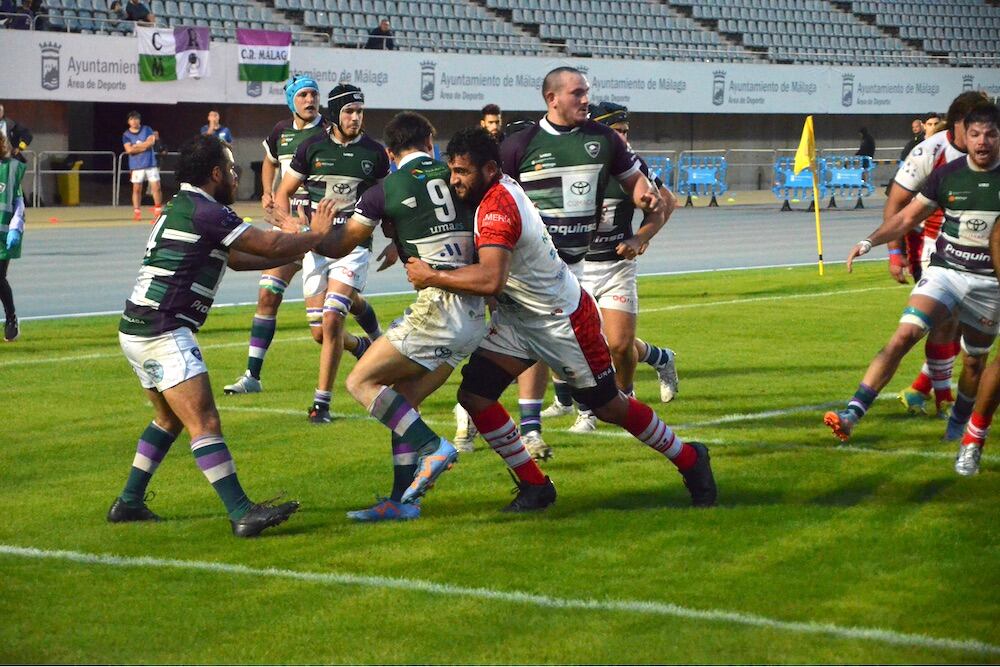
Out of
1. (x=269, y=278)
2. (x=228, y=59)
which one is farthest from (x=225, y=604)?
(x=228, y=59)

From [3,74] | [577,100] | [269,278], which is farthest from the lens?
[3,74]

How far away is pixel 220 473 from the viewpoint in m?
7.45

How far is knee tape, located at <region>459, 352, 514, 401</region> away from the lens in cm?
791

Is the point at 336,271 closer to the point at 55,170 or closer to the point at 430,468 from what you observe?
the point at 430,468

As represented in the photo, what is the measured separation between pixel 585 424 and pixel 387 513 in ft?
9.38

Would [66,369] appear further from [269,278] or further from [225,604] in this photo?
[225,604]

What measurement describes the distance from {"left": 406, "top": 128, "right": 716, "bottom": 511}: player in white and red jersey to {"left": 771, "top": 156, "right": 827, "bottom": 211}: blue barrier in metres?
31.0

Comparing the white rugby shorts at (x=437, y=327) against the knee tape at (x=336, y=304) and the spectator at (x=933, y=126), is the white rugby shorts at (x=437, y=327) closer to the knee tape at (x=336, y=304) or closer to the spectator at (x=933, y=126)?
the knee tape at (x=336, y=304)

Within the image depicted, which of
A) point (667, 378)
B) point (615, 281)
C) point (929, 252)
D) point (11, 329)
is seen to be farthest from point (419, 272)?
point (11, 329)

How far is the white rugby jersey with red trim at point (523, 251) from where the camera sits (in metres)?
7.38

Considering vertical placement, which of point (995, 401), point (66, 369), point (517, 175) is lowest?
point (66, 369)

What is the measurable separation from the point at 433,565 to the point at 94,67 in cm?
2716

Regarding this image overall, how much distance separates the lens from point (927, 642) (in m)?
5.60

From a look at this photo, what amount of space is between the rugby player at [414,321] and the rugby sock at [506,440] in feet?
1.06
